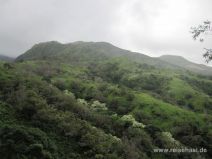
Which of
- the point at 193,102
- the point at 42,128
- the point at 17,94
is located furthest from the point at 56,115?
the point at 193,102

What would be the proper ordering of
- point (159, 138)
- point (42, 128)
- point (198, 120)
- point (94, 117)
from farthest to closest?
point (198, 120) < point (159, 138) < point (94, 117) < point (42, 128)

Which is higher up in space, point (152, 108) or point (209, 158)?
point (152, 108)

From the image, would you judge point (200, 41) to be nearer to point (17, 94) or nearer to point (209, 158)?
point (17, 94)

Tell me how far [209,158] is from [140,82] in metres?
81.1

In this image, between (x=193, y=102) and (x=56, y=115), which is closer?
(x=56, y=115)

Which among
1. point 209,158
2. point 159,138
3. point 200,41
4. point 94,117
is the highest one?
point 200,41

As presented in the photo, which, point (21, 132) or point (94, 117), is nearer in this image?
point (21, 132)

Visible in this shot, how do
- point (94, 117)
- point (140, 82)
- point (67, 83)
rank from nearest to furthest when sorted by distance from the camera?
point (94, 117) → point (67, 83) → point (140, 82)

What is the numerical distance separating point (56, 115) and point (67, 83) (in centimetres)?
5462

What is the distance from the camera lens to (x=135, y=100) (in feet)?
252

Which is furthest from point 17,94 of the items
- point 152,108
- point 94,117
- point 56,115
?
point 152,108

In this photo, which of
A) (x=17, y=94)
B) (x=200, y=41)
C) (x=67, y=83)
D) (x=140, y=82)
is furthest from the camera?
(x=140, y=82)

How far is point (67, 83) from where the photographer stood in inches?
3354

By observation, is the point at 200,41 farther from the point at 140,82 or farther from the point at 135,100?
the point at 140,82
